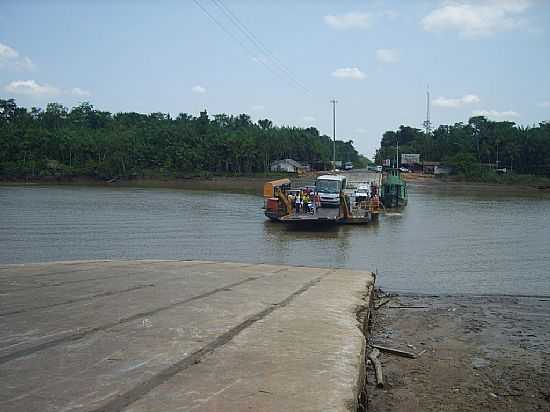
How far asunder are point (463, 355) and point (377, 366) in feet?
6.09

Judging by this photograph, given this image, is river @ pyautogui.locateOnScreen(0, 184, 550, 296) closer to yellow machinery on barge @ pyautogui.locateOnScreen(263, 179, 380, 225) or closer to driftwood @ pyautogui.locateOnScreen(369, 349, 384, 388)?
yellow machinery on barge @ pyautogui.locateOnScreen(263, 179, 380, 225)

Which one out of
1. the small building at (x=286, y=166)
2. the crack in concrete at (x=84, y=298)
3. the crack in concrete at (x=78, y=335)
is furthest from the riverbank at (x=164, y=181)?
the crack in concrete at (x=78, y=335)

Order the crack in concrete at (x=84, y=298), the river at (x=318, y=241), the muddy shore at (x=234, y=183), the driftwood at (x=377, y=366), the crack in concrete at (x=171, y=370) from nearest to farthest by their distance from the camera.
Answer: the crack in concrete at (x=171, y=370) → the driftwood at (x=377, y=366) → the crack in concrete at (x=84, y=298) → the river at (x=318, y=241) → the muddy shore at (x=234, y=183)

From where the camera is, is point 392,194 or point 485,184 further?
point 485,184

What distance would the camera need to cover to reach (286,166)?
95000 millimetres

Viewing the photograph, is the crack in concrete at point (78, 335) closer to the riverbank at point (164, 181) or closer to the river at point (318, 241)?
the river at point (318, 241)

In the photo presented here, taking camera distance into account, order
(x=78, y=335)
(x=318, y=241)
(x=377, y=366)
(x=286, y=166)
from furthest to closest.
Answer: (x=286, y=166), (x=318, y=241), (x=377, y=366), (x=78, y=335)

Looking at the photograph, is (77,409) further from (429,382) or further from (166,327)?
(429,382)

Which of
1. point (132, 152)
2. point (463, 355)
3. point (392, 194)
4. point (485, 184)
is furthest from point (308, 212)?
point (132, 152)

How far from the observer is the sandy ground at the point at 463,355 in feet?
19.9

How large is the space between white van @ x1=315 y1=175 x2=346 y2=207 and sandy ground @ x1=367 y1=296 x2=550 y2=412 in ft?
72.2

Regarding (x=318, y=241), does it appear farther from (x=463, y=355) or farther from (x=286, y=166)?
(x=286, y=166)

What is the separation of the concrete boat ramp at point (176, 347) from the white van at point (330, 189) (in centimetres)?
2493

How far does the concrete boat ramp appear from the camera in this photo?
14.3 feet
